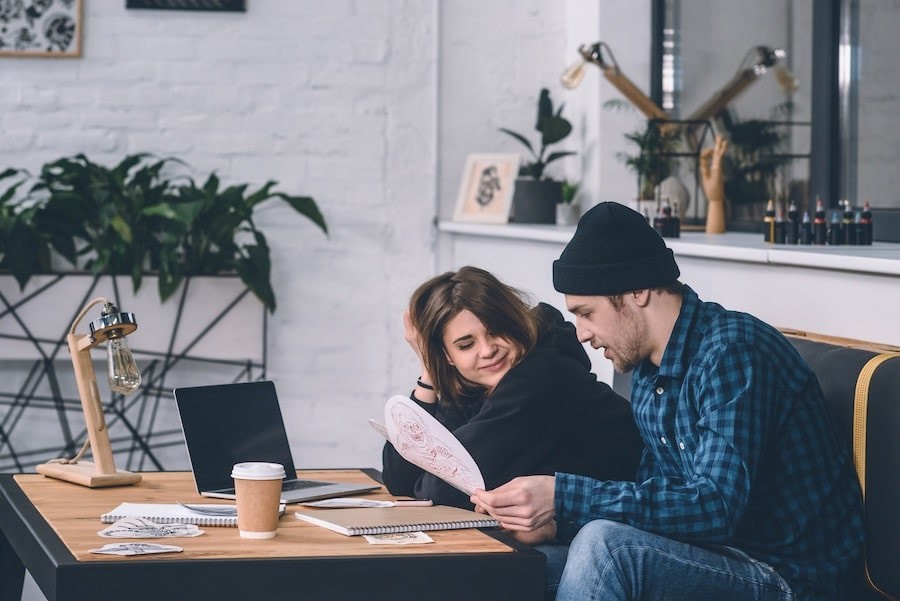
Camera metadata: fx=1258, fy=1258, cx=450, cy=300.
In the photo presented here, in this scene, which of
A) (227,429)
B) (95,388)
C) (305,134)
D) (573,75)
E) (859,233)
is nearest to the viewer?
(227,429)

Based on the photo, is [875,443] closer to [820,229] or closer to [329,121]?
[820,229]

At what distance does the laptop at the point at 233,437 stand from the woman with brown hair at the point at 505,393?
0.56 ft

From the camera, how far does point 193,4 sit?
4.27 meters

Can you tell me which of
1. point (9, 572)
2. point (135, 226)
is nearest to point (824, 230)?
point (9, 572)

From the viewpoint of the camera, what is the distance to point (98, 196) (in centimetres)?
387

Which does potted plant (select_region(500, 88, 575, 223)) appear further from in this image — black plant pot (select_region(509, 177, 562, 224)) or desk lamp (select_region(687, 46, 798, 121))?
desk lamp (select_region(687, 46, 798, 121))

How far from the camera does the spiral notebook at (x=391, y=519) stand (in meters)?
1.77

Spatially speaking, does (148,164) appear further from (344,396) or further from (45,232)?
(344,396)

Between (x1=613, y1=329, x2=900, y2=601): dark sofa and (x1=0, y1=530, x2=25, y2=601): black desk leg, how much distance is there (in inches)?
60.1

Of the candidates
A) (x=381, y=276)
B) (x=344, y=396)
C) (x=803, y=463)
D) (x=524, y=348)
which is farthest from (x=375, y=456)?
(x=803, y=463)

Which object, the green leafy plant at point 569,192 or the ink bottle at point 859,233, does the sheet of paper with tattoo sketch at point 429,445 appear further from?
the green leafy plant at point 569,192

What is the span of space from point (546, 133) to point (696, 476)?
2404mm

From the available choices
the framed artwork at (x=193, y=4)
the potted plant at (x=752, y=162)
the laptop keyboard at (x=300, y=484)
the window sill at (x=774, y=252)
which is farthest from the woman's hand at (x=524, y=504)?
the framed artwork at (x=193, y=4)

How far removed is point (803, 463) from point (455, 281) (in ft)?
2.71
